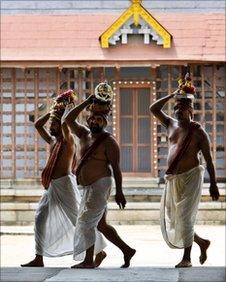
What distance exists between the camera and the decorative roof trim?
17.7 m

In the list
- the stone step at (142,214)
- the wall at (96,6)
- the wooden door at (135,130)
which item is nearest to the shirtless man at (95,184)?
the stone step at (142,214)

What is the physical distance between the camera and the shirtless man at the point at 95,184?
7891mm

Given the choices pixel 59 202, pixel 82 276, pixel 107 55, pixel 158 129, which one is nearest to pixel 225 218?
pixel 158 129

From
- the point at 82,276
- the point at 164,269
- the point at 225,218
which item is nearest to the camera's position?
the point at 82,276

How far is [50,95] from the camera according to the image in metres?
18.2

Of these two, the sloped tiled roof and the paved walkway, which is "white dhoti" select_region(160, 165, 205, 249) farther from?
the sloped tiled roof

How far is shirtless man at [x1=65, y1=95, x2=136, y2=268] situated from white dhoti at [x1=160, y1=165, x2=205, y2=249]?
1.22 ft

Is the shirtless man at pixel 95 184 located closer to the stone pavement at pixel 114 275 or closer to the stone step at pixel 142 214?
the stone pavement at pixel 114 275

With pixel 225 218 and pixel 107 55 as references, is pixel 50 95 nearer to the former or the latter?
pixel 107 55

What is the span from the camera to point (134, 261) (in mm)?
10828

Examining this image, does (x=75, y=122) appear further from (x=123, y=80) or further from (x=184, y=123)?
(x=123, y=80)

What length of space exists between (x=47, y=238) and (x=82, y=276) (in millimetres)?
1359

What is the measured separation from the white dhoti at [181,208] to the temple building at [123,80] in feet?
31.8

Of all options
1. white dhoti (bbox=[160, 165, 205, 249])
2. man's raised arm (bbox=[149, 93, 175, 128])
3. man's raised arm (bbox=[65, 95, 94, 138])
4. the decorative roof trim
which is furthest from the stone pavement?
the decorative roof trim
